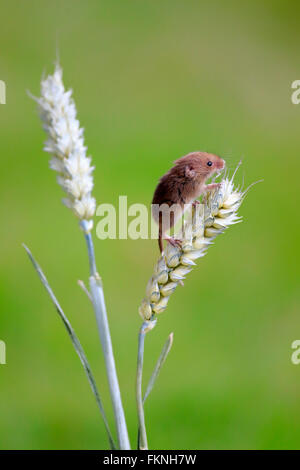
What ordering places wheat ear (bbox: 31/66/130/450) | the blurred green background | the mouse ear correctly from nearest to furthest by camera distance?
1. wheat ear (bbox: 31/66/130/450)
2. the mouse ear
3. the blurred green background

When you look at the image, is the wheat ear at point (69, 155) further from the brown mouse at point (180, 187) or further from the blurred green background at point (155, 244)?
the blurred green background at point (155, 244)

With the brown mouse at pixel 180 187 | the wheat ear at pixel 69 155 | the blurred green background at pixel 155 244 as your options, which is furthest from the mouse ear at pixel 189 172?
the blurred green background at pixel 155 244

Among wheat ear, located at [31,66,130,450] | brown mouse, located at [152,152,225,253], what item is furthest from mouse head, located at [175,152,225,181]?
wheat ear, located at [31,66,130,450]

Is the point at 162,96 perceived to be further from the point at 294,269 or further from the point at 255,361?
the point at 255,361

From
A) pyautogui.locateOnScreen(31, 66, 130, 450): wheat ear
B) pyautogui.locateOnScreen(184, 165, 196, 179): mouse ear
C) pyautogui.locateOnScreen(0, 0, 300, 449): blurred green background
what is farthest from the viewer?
pyautogui.locateOnScreen(0, 0, 300, 449): blurred green background

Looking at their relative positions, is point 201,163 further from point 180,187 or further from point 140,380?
point 140,380

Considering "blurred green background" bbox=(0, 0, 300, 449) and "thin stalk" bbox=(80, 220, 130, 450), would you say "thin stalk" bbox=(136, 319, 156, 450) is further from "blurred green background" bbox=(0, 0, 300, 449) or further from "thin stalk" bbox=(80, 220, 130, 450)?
"blurred green background" bbox=(0, 0, 300, 449)
